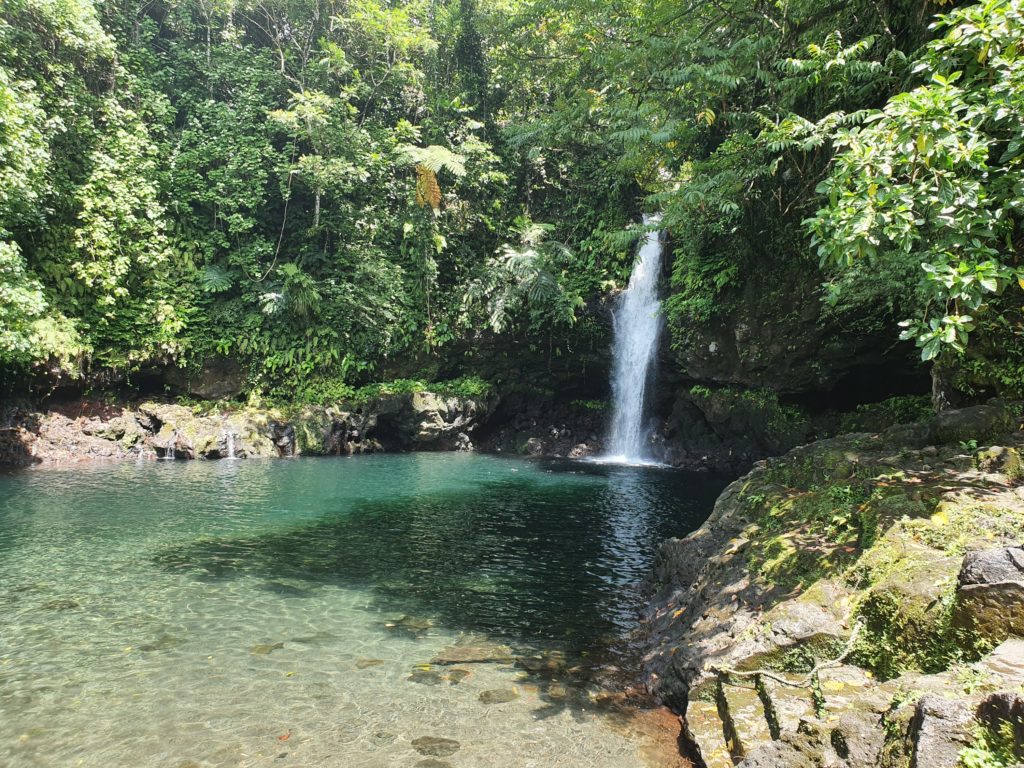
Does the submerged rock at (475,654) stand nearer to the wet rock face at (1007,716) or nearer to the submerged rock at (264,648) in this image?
the submerged rock at (264,648)

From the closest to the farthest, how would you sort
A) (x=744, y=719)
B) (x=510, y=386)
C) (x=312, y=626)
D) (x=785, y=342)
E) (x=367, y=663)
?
(x=744, y=719) < (x=367, y=663) < (x=312, y=626) < (x=785, y=342) < (x=510, y=386)

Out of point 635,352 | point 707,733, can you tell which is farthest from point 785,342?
point 707,733

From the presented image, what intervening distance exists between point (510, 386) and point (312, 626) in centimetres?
1848

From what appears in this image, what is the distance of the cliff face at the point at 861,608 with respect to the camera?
3.16 metres

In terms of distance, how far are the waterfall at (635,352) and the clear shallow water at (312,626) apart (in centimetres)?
863

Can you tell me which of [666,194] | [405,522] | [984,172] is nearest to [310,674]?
[405,522]

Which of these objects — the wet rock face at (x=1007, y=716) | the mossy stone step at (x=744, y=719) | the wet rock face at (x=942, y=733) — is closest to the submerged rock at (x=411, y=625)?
the mossy stone step at (x=744, y=719)

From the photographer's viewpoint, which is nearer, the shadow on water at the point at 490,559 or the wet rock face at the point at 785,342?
the shadow on water at the point at 490,559

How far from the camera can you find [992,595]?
330 cm

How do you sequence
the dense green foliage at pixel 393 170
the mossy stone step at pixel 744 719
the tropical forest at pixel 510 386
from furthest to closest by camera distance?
the dense green foliage at pixel 393 170 → the tropical forest at pixel 510 386 → the mossy stone step at pixel 744 719

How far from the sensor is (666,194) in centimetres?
1335

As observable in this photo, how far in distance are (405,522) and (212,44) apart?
22899mm

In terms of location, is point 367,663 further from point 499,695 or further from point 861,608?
point 861,608

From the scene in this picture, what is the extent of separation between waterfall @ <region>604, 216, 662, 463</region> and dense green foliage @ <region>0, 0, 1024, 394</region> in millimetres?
1278
